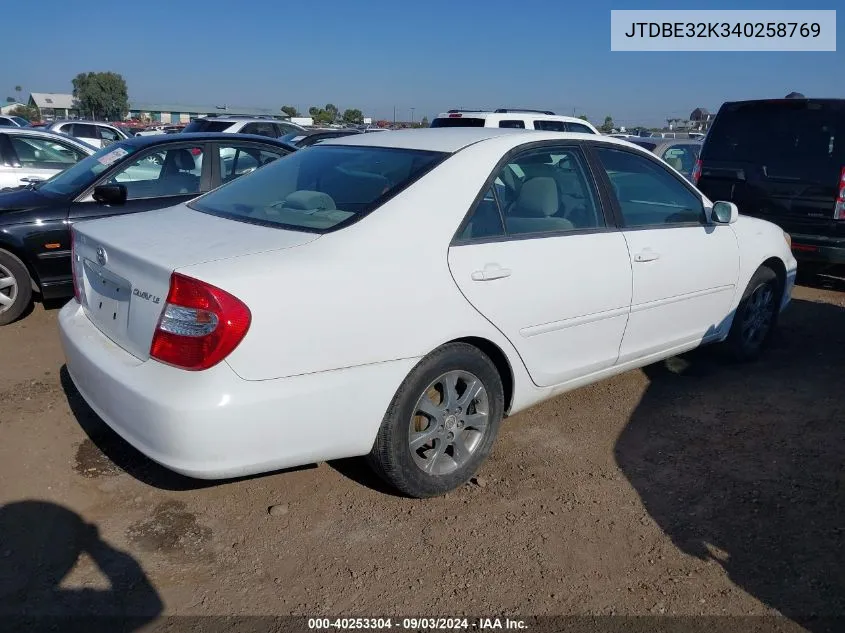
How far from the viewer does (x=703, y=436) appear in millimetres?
3939

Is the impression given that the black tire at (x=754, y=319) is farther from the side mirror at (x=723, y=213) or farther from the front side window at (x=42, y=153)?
the front side window at (x=42, y=153)

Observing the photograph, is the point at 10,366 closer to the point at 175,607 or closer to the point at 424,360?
the point at 175,607

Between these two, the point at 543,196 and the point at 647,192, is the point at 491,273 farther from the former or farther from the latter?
the point at 647,192

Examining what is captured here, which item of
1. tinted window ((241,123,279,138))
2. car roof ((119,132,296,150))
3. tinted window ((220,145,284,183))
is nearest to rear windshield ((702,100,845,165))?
tinted window ((220,145,284,183))

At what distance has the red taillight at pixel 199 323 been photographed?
2441 millimetres

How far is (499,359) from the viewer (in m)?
3.28

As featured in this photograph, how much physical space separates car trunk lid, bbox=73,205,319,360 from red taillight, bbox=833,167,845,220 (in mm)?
5686

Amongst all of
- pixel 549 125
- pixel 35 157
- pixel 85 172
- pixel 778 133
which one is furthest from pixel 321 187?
pixel 549 125

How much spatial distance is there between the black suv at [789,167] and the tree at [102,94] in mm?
87404

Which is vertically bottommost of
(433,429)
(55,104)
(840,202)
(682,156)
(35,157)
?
(433,429)

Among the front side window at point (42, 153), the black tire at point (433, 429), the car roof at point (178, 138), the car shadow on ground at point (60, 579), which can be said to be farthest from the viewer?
the front side window at point (42, 153)

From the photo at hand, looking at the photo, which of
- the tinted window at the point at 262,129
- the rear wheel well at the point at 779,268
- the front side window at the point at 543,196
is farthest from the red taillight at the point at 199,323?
the tinted window at the point at 262,129

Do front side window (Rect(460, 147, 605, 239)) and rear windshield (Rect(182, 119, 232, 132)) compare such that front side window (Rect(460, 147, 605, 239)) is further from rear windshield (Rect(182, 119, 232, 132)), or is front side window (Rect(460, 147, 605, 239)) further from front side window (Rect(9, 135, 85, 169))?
rear windshield (Rect(182, 119, 232, 132))

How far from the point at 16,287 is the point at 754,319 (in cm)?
547
